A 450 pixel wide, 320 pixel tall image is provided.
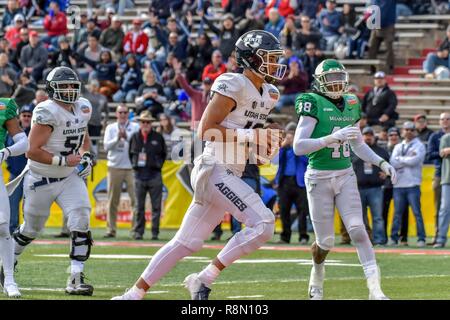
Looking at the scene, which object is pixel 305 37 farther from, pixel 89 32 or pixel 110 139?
pixel 110 139

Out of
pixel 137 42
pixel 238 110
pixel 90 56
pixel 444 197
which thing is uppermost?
pixel 238 110

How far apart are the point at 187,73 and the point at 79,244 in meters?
13.3

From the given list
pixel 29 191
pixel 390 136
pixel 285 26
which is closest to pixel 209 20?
pixel 285 26

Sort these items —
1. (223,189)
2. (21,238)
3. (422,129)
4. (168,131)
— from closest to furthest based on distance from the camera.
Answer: (223,189) → (21,238) → (422,129) → (168,131)

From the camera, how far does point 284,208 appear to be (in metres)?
18.8

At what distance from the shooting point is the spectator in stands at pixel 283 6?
24906 mm

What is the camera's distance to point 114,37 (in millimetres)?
26062

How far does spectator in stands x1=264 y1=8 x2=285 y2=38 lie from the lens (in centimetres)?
2403

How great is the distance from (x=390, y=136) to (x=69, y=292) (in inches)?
371

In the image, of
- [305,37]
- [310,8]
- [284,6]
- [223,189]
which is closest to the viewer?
[223,189]

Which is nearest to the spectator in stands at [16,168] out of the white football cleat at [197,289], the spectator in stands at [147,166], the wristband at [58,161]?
the spectator in stands at [147,166]

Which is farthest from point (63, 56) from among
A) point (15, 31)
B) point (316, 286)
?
point (316, 286)

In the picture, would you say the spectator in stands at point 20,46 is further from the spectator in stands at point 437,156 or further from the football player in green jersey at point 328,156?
the football player in green jersey at point 328,156
